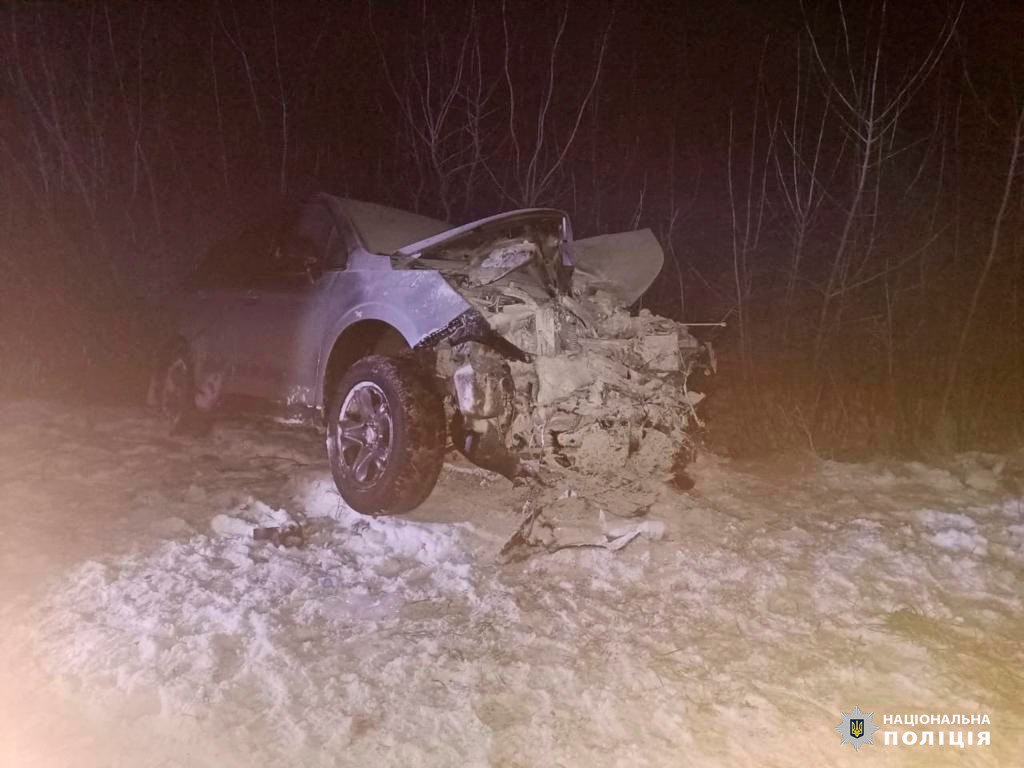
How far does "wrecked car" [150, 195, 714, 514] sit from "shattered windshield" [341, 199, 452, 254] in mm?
16

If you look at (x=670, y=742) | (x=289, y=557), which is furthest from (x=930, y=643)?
(x=289, y=557)

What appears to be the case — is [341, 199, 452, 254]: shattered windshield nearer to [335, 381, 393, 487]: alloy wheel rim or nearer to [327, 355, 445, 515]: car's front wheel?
[327, 355, 445, 515]: car's front wheel

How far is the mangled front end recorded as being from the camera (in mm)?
3596

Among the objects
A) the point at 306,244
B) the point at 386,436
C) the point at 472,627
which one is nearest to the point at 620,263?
the point at 386,436

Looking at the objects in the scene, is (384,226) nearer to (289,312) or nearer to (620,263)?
(289,312)

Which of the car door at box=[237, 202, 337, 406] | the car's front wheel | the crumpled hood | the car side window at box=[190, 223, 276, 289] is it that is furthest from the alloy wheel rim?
the car side window at box=[190, 223, 276, 289]

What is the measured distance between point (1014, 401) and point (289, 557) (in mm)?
7344

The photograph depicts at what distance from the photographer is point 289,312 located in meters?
4.74

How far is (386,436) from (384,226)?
1.69 m

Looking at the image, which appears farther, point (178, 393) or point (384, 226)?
point (178, 393)

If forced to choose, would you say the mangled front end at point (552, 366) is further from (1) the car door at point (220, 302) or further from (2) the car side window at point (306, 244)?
(1) the car door at point (220, 302)

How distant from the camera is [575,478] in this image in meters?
3.72

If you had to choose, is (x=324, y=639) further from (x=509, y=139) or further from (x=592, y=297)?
(x=509, y=139)

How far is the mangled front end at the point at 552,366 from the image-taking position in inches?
142
